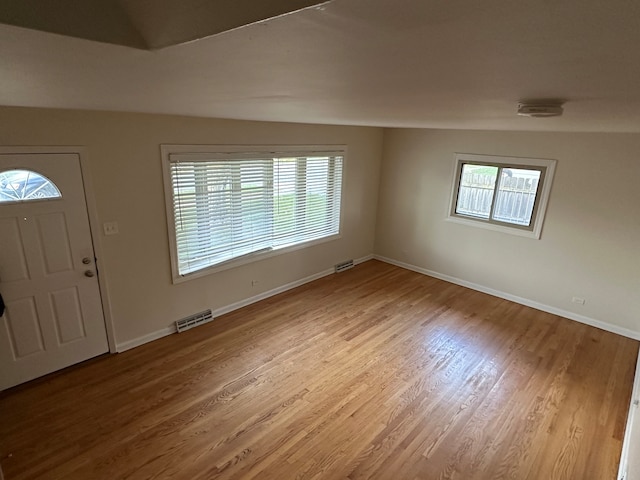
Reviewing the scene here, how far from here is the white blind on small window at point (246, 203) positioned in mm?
3616

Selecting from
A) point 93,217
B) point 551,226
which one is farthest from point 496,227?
point 93,217

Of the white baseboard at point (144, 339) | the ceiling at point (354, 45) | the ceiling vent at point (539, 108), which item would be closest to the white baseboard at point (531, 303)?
the white baseboard at point (144, 339)

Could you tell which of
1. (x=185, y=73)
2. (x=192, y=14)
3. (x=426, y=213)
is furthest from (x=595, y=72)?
(x=426, y=213)

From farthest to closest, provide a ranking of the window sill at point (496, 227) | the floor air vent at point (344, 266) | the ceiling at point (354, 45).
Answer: the floor air vent at point (344, 266)
the window sill at point (496, 227)
the ceiling at point (354, 45)

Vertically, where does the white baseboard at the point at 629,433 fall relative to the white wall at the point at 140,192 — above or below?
below

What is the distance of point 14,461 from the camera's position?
90.0 inches

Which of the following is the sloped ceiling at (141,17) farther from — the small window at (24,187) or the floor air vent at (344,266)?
the floor air vent at (344,266)

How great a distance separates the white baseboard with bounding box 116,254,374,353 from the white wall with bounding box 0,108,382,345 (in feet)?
0.15

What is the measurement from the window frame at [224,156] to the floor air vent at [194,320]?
0.47 metres

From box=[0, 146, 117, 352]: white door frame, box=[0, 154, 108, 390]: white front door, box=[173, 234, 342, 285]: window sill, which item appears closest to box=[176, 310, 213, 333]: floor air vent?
box=[173, 234, 342, 285]: window sill

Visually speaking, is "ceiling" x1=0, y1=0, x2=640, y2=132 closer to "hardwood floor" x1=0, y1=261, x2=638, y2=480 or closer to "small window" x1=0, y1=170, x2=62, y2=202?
"small window" x1=0, y1=170, x2=62, y2=202

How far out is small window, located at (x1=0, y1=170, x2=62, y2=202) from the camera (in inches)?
103

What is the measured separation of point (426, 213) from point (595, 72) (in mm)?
4899

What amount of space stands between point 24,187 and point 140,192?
84 cm
